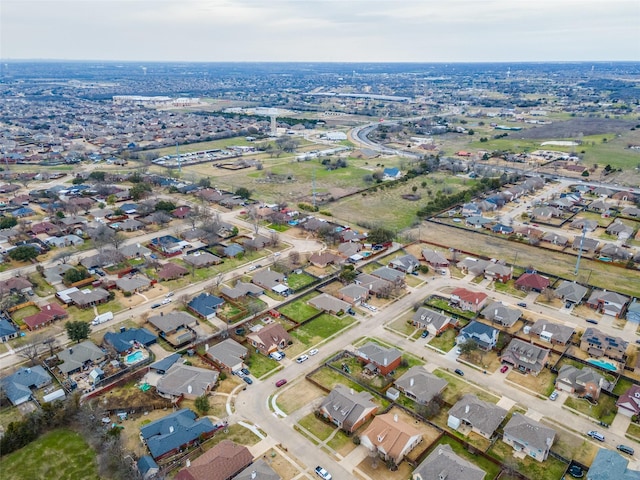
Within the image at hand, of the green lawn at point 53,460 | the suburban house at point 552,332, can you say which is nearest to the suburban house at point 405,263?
the suburban house at point 552,332

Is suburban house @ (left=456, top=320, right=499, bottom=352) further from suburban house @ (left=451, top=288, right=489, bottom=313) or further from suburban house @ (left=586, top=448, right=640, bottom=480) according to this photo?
suburban house @ (left=586, top=448, right=640, bottom=480)

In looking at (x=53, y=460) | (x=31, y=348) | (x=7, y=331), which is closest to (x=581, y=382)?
(x=53, y=460)

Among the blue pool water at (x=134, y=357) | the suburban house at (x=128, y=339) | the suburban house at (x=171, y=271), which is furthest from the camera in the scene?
the suburban house at (x=171, y=271)

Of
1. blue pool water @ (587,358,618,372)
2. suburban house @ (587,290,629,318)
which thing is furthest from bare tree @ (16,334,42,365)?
suburban house @ (587,290,629,318)

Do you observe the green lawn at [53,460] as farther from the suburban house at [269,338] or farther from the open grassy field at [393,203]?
the open grassy field at [393,203]

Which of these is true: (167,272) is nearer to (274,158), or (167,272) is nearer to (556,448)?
(556,448)

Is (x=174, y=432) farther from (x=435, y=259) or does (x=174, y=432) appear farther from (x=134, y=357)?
(x=435, y=259)
